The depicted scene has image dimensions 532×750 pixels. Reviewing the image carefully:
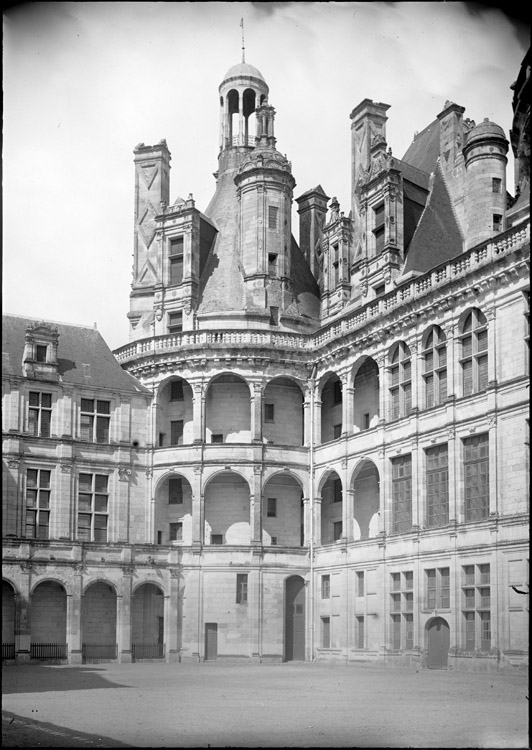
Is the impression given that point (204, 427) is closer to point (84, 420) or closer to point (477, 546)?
point (84, 420)

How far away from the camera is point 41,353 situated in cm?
4431

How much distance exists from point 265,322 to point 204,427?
5436mm

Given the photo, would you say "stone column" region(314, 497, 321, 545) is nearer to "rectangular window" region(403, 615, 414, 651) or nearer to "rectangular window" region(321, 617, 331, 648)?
"rectangular window" region(321, 617, 331, 648)

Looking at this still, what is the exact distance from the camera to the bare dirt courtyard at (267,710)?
14.6 metres

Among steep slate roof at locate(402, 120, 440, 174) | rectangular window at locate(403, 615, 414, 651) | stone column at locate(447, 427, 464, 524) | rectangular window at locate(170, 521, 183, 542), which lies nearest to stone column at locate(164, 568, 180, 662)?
rectangular window at locate(170, 521, 183, 542)

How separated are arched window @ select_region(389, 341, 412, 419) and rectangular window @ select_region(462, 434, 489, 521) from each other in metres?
4.06

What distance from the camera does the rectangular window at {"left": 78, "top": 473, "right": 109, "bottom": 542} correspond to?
4359 centimetres

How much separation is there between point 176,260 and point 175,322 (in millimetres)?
2967

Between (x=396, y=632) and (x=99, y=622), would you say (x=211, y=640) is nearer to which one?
(x=99, y=622)

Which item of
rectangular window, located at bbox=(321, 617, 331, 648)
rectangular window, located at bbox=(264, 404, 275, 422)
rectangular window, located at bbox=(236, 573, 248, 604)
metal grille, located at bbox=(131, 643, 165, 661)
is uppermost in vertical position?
rectangular window, located at bbox=(264, 404, 275, 422)

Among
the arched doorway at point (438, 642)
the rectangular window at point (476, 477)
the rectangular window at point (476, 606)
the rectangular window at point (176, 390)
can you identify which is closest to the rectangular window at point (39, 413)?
the rectangular window at point (176, 390)

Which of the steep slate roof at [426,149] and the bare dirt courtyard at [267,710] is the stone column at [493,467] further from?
the steep slate roof at [426,149]

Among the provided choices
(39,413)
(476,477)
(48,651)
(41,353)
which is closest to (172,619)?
(48,651)

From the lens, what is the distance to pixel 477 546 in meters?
33.2
